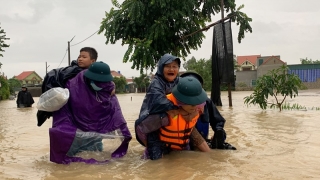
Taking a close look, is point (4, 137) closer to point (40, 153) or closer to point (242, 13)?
point (40, 153)

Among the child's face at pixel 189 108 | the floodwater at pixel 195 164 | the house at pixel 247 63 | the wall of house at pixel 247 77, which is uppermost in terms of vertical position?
the house at pixel 247 63

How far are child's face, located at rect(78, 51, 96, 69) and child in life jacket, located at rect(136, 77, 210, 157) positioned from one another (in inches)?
38.1

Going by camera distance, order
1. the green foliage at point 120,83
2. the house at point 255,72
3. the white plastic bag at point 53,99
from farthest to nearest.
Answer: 1. the green foliage at point 120,83
2. the house at point 255,72
3. the white plastic bag at point 53,99

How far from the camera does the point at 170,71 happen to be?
3615 mm

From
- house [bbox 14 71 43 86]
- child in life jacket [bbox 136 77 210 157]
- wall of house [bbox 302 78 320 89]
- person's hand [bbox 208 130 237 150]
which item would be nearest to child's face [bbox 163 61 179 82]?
child in life jacket [bbox 136 77 210 157]

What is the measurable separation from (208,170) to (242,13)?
10.1 m

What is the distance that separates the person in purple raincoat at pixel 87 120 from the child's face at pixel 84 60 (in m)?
0.18

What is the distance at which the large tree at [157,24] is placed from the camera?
11.9 meters

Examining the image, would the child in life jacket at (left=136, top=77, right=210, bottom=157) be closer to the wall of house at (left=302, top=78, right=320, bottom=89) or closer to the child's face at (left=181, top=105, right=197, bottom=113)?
the child's face at (left=181, top=105, right=197, bottom=113)

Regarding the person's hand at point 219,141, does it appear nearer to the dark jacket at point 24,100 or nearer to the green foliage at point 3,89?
the dark jacket at point 24,100

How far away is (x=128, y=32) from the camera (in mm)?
12852

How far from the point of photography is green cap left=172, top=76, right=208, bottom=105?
319 centimetres

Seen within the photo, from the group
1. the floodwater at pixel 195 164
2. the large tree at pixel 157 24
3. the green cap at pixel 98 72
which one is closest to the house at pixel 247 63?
the large tree at pixel 157 24

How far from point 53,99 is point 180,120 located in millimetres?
1315
